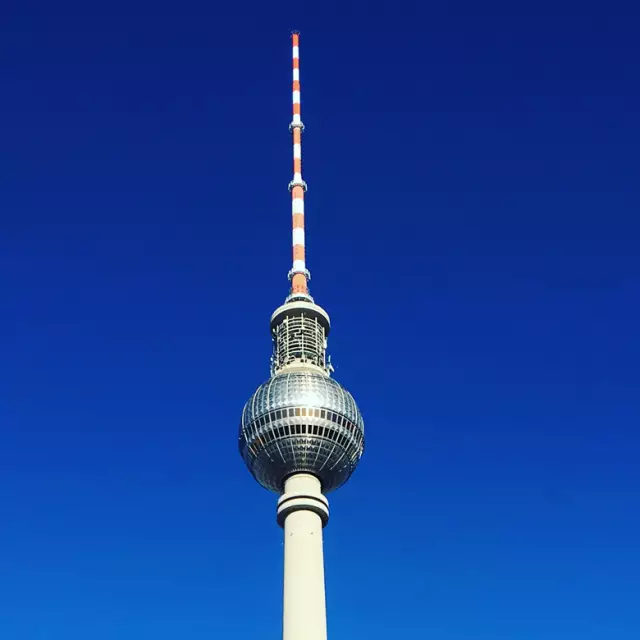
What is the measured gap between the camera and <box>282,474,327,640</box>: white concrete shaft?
2781 inches

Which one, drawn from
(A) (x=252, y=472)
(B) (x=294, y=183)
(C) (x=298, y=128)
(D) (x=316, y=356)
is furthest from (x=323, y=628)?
(C) (x=298, y=128)

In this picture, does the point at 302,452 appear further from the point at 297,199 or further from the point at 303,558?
the point at 297,199

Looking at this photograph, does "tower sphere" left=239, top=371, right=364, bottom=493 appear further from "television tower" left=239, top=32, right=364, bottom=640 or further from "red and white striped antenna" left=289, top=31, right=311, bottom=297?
"red and white striped antenna" left=289, top=31, right=311, bottom=297

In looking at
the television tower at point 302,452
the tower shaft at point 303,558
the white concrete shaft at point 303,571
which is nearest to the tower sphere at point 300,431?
the television tower at point 302,452

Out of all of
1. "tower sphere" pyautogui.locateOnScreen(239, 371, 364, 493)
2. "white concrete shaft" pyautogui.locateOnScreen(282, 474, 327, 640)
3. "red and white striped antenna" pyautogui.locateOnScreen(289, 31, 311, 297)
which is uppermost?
"red and white striped antenna" pyautogui.locateOnScreen(289, 31, 311, 297)

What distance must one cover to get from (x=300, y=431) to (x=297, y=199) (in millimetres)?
29932

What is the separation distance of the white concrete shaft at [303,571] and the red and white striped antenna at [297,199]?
2338 centimetres

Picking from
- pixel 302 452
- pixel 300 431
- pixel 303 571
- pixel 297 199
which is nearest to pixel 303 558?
pixel 303 571

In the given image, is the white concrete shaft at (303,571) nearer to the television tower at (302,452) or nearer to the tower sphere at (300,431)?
the television tower at (302,452)

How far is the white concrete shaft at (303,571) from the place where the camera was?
70.6 m

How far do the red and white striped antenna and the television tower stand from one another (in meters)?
8.65

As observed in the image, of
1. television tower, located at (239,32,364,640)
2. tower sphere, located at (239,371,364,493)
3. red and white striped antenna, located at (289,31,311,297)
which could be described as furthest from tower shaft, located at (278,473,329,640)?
red and white striped antenna, located at (289,31,311,297)

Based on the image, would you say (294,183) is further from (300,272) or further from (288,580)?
(288,580)

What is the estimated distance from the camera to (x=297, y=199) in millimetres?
97312
